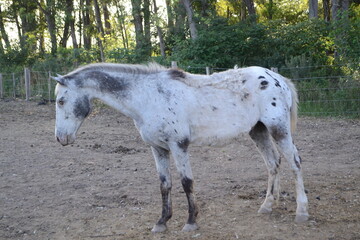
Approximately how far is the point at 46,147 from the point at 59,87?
463 centimetres

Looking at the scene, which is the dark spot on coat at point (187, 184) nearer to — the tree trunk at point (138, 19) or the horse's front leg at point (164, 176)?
the horse's front leg at point (164, 176)

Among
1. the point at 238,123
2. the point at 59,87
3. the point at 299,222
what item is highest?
the point at 59,87

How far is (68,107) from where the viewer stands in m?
4.34

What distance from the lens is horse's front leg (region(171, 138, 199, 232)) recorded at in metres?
4.23

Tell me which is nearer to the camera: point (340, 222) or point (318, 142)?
point (340, 222)

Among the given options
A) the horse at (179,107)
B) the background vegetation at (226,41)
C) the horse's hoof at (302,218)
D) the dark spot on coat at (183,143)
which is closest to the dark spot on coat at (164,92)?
the horse at (179,107)

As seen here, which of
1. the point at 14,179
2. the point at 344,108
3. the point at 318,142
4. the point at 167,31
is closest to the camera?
the point at 14,179

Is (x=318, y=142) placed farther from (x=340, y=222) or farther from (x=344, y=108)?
(x=340, y=222)

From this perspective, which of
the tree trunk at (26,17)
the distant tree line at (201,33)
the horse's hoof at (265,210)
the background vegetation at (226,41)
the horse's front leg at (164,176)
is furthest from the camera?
the tree trunk at (26,17)

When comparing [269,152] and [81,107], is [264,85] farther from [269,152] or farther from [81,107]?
[81,107]

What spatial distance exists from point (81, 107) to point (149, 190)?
1887 millimetres

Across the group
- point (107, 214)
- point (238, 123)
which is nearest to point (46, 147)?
point (107, 214)

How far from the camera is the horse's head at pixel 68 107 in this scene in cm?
434

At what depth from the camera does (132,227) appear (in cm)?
448
